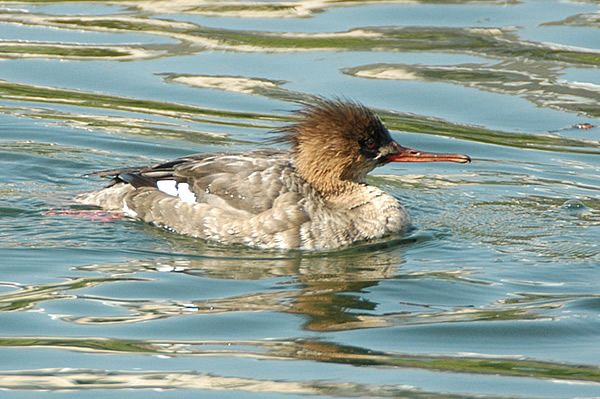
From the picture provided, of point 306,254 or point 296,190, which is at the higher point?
point 296,190

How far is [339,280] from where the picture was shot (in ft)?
26.5

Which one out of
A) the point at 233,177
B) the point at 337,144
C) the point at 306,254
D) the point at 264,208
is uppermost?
the point at 337,144

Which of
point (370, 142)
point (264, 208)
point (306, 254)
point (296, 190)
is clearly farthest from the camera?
point (370, 142)

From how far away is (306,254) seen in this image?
8.91 metres

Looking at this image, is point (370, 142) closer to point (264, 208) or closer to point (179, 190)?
point (264, 208)

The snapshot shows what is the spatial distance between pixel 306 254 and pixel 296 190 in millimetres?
598

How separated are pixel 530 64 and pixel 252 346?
318 inches

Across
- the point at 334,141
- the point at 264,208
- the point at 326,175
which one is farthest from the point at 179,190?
the point at 334,141

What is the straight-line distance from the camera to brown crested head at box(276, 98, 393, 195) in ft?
30.4

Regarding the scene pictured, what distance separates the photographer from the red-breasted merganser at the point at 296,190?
29.7 feet

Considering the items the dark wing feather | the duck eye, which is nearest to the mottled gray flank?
the dark wing feather

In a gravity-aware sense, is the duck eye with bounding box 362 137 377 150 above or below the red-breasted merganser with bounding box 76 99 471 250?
above

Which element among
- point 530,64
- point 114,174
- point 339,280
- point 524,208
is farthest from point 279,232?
point 530,64

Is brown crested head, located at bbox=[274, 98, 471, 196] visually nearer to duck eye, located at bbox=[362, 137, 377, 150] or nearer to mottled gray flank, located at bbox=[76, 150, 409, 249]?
duck eye, located at bbox=[362, 137, 377, 150]
